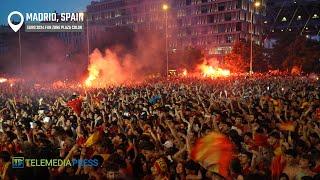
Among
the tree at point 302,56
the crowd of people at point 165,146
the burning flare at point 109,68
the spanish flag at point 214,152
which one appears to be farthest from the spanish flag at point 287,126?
the tree at point 302,56

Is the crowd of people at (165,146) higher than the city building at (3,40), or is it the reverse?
the city building at (3,40)

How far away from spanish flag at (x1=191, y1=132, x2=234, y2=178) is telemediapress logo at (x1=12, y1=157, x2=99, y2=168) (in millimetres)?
1699

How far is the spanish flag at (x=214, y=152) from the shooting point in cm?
679

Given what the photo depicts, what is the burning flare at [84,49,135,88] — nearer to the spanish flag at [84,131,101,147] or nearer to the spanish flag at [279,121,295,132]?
the spanish flag at [279,121,295,132]

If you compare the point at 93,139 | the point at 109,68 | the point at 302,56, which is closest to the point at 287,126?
the point at 93,139

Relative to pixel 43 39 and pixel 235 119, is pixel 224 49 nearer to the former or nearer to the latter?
pixel 43 39

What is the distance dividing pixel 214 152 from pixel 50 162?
2561mm

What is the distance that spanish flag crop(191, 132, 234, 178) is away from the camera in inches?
267

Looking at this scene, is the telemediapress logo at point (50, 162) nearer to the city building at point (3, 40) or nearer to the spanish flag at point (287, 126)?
the spanish flag at point (287, 126)

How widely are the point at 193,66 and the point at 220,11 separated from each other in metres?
23.9

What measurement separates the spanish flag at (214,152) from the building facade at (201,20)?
81.6 meters

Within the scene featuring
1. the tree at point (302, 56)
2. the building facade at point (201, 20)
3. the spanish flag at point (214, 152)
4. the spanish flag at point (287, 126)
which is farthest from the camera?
the building facade at point (201, 20)

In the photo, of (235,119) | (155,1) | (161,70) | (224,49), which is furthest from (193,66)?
(235,119)

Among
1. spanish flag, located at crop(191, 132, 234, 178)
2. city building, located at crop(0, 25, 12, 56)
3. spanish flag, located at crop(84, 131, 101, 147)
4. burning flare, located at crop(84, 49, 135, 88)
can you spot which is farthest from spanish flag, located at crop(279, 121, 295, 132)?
city building, located at crop(0, 25, 12, 56)
